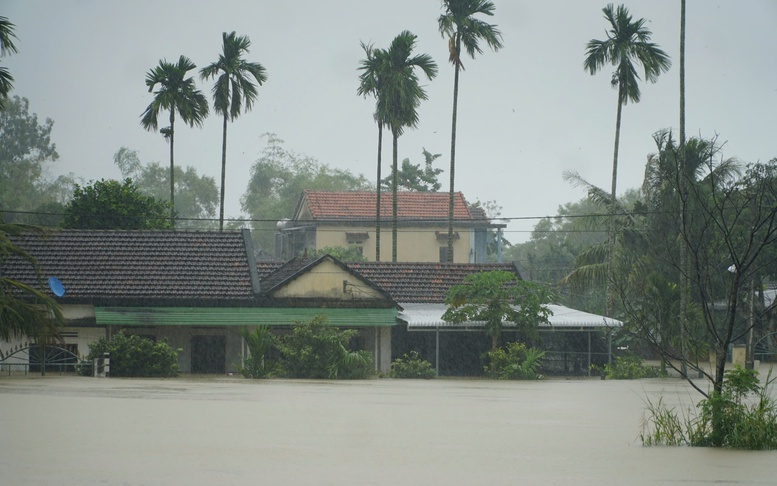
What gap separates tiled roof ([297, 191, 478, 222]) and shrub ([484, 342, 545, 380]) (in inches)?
948

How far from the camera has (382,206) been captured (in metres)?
59.2

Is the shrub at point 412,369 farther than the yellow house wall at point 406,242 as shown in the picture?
No

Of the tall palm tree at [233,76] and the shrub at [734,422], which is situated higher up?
the tall palm tree at [233,76]

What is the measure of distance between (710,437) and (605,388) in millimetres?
14520

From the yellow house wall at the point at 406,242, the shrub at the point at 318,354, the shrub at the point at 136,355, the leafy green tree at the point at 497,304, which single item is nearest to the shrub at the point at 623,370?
the leafy green tree at the point at 497,304

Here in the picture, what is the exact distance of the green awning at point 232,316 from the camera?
3159cm

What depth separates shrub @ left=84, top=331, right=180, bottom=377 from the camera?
29.4 m

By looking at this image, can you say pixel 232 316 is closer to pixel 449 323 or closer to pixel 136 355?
pixel 136 355

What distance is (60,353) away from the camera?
30.3 metres

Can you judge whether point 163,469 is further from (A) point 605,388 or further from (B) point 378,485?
(A) point 605,388

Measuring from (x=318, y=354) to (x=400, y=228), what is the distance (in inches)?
1067

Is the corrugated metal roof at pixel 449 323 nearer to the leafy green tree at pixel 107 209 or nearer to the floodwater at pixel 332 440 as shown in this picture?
the floodwater at pixel 332 440

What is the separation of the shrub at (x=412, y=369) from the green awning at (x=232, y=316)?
4.57 ft

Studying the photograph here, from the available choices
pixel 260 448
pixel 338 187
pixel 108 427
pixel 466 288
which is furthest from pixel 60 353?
pixel 338 187
